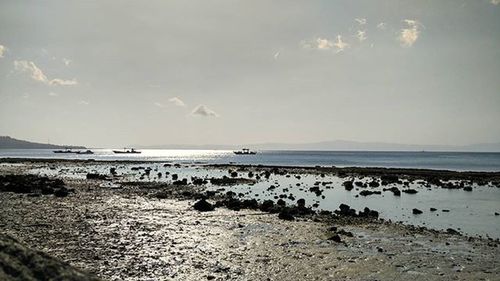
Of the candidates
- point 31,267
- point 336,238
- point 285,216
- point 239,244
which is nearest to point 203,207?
point 285,216

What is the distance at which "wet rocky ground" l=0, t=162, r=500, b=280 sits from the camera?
16.5 meters

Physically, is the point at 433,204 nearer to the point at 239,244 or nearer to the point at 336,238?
the point at 336,238

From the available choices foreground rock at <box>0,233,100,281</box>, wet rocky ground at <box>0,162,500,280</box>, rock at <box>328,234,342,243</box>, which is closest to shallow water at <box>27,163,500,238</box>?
wet rocky ground at <box>0,162,500,280</box>

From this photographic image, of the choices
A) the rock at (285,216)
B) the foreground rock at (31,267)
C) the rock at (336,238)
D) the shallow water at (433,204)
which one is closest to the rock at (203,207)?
the rock at (285,216)

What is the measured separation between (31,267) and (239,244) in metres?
17.1

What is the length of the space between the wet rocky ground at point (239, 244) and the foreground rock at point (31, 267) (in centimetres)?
798

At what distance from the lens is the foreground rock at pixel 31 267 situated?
467cm

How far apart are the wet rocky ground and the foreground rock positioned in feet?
26.2

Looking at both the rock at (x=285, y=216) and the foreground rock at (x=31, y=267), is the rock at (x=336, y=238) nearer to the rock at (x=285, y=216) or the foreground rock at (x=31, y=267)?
the rock at (x=285, y=216)

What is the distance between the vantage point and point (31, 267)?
4.86m

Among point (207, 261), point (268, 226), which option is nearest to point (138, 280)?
point (207, 261)

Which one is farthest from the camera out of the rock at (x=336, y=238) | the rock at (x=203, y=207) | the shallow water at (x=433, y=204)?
the rock at (x=203, y=207)

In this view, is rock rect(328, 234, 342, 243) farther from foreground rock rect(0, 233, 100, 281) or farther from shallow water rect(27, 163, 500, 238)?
foreground rock rect(0, 233, 100, 281)

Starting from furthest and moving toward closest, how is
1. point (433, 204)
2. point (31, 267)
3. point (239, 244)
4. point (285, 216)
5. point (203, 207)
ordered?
1. point (433, 204)
2. point (203, 207)
3. point (285, 216)
4. point (239, 244)
5. point (31, 267)
